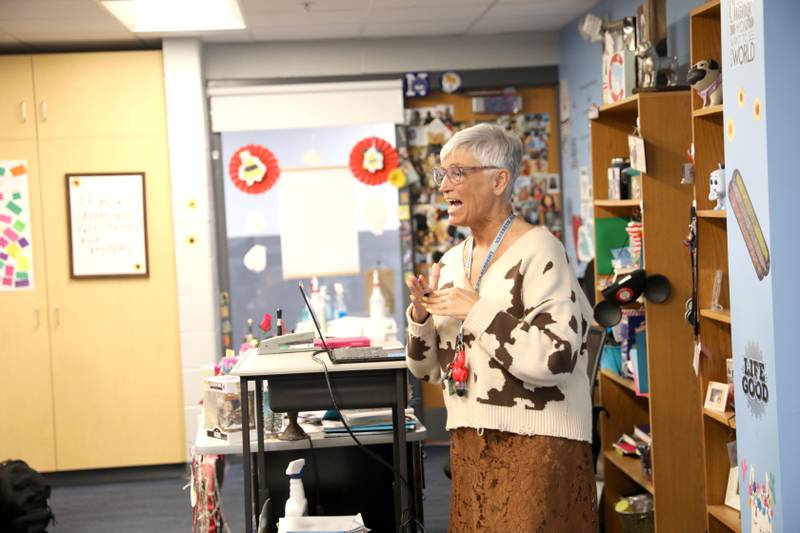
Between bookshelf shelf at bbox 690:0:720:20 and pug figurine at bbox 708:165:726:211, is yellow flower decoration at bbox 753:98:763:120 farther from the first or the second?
bookshelf shelf at bbox 690:0:720:20

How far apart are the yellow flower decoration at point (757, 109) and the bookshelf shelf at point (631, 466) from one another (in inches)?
65.6

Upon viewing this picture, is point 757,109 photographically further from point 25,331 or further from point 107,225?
point 25,331

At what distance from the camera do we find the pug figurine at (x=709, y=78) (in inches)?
125

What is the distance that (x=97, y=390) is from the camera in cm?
554

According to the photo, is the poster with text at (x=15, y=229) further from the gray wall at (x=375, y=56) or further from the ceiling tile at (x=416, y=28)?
the ceiling tile at (x=416, y=28)

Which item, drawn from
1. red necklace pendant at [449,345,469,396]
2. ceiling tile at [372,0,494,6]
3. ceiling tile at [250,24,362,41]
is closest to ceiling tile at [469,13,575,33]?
ceiling tile at [372,0,494,6]

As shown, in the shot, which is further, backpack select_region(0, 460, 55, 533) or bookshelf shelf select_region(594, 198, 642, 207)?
backpack select_region(0, 460, 55, 533)

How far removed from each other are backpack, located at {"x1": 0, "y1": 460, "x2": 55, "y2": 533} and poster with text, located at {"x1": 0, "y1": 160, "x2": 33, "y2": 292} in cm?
129

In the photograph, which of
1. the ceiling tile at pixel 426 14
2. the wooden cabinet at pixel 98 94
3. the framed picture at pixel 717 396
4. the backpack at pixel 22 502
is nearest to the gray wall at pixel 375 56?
the wooden cabinet at pixel 98 94

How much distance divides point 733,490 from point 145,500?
126 inches

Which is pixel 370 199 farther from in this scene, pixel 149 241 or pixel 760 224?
pixel 760 224

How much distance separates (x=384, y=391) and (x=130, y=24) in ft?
9.78

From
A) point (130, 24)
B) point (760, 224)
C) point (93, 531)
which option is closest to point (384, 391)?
point (760, 224)

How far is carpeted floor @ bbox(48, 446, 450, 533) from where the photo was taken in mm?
4742
